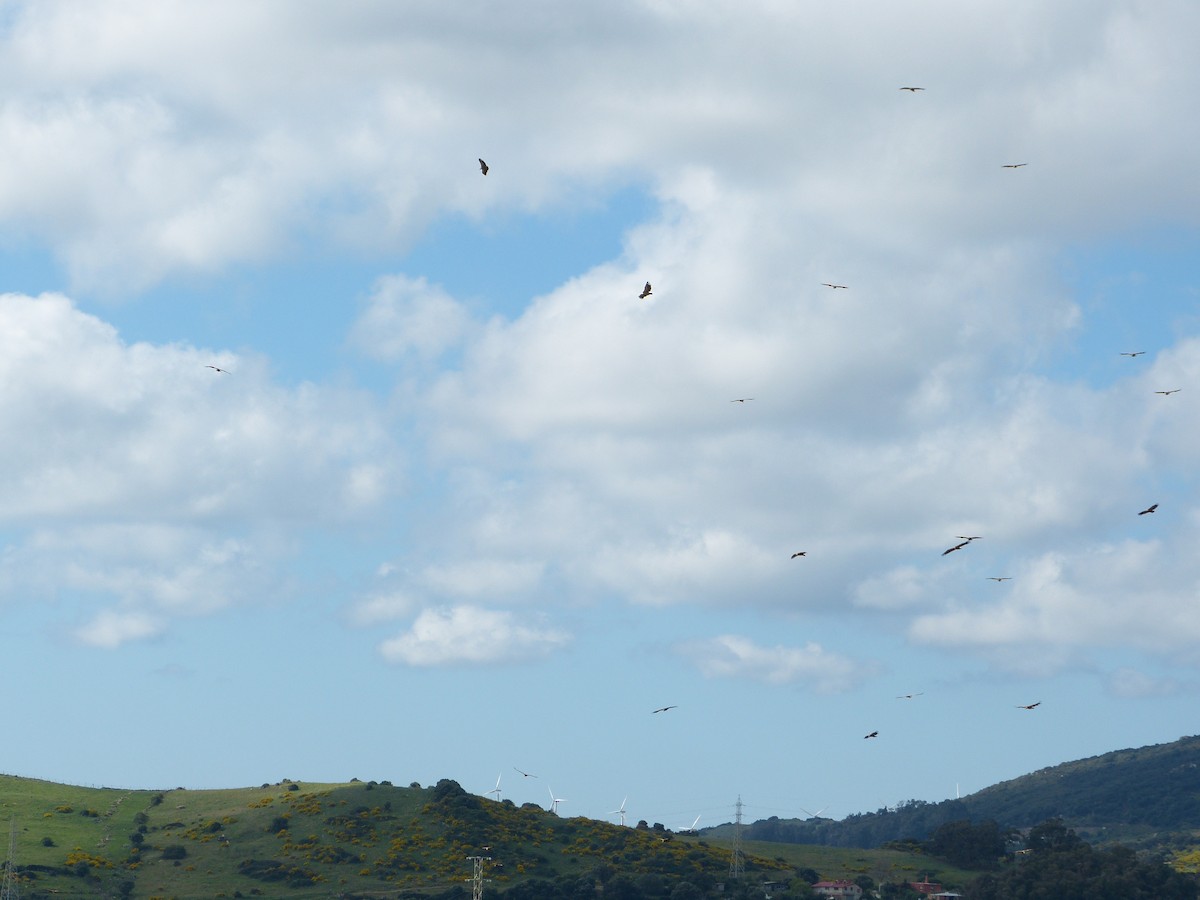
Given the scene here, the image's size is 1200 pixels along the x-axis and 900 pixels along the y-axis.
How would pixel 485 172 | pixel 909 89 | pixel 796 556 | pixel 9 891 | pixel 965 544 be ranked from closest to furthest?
pixel 485 172
pixel 909 89
pixel 965 544
pixel 796 556
pixel 9 891

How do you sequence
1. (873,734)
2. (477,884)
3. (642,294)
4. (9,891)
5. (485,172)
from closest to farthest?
(485,172), (642,294), (873,734), (477,884), (9,891)

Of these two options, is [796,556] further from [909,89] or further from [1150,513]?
[909,89]

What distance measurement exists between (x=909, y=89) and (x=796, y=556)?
104ft

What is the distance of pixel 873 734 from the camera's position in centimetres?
13275

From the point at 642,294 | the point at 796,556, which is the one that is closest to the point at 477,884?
the point at 796,556

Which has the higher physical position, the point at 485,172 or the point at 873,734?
the point at 485,172

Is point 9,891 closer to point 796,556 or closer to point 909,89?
point 796,556

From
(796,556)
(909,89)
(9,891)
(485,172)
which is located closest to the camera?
(485,172)

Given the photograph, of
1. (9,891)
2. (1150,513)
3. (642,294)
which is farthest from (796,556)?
(9,891)

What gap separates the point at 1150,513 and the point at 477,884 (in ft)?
325

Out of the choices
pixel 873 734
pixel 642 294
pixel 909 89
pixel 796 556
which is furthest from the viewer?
pixel 873 734

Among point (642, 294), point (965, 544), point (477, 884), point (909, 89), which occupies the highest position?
point (909, 89)

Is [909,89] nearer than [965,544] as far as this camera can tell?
Yes

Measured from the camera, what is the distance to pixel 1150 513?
92562 mm
